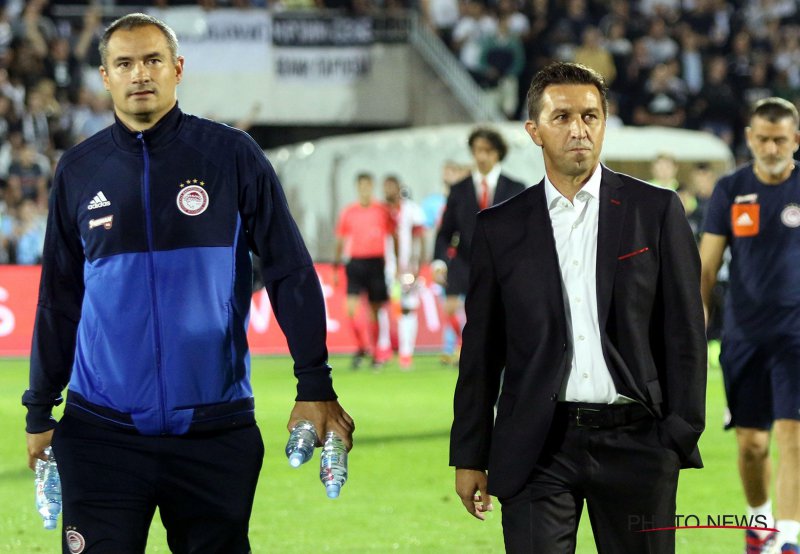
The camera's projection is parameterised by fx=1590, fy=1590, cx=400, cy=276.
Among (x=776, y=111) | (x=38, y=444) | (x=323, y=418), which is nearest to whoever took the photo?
(x=323, y=418)

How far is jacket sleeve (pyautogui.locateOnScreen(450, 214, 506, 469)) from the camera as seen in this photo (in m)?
4.66

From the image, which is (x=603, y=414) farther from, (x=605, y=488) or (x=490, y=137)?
(x=490, y=137)

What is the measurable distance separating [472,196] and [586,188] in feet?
26.4

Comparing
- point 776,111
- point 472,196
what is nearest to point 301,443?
point 776,111

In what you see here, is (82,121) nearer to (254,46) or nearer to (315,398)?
(254,46)

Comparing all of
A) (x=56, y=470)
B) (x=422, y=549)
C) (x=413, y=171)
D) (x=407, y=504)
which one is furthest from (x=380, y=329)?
(x=56, y=470)

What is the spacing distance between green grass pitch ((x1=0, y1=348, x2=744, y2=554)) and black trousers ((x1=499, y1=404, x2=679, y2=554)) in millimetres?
3307

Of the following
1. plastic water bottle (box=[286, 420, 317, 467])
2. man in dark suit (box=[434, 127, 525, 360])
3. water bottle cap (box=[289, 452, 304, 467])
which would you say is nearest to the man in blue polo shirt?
plastic water bottle (box=[286, 420, 317, 467])

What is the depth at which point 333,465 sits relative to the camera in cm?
466

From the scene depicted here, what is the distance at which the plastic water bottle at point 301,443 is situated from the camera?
4.57 metres

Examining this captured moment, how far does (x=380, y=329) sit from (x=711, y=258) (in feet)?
38.3

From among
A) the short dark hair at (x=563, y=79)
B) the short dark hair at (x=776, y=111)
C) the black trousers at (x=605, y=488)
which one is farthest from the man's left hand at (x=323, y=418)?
the short dark hair at (x=776, y=111)

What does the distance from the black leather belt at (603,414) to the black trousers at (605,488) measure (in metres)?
0.01

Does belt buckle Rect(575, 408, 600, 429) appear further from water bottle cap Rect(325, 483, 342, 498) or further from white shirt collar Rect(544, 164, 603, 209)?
water bottle cap Rect(325, 483, 342, 498)
